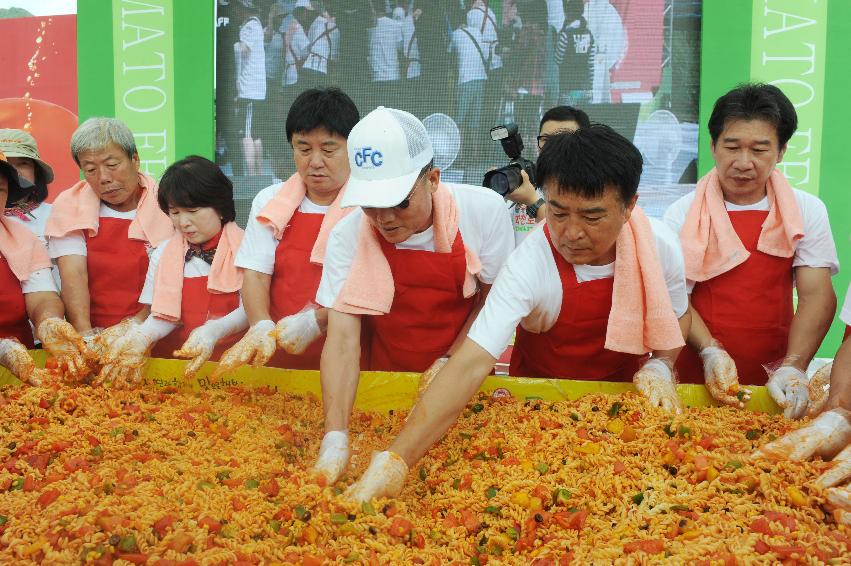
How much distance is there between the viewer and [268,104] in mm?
6473

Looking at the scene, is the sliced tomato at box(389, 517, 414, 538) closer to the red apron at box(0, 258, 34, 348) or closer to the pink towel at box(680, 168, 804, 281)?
the pink towel at box(680, 168, 804, 281)

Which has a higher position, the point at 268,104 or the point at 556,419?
the point at 268,104

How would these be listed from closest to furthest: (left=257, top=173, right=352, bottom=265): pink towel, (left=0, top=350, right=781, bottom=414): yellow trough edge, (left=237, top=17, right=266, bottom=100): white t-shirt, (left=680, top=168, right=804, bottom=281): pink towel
Answer: 1. (left=0, top=350, right=781, bottom=414): yellow trough edge
2. (left=680, top=168, right=804, bottom=281): pink towel
3. (left=257, top=173, right=352, bottom=265): pink towel
4. (left=237, top=17, right=266, bottom=100): white t-shirt

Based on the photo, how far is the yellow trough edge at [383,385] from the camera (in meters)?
2.50

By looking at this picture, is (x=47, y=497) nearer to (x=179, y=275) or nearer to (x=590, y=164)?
(x=179, y=275)

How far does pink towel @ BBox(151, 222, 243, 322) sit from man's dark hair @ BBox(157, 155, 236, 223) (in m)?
0.17

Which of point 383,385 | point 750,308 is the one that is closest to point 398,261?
point 383,385

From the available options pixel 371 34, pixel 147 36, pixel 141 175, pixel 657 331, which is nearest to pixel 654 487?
pixel 657 331

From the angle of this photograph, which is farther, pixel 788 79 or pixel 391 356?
pixel 788 79

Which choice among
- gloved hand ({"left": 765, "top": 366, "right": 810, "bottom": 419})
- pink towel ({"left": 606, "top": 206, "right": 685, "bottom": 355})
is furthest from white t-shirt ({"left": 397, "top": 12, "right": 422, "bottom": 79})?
gloved hand ({"left": 765, "top": 366, "right": 810, "bottom": 419})

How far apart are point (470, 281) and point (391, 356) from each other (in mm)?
484

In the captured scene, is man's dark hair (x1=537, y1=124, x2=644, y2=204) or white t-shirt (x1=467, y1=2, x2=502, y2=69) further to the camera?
white t-shirt (x1=467, y1=2, x2=502, y2=69)

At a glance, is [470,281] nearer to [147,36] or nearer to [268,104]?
[268,104]

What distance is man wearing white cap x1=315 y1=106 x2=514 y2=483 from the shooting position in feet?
7.55
